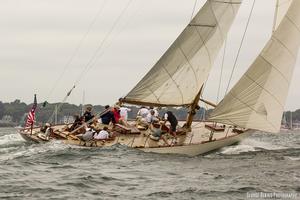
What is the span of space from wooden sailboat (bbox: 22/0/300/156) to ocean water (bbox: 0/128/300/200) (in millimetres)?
885

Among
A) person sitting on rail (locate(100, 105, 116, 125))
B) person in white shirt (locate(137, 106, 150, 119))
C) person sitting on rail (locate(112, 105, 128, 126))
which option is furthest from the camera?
person in white shirt (locate(137, 106, 150, 119))

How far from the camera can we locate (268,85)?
21953 millimetres

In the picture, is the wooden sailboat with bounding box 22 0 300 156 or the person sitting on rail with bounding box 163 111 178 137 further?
the person sitting on rail with bounding box 163 111 178 137

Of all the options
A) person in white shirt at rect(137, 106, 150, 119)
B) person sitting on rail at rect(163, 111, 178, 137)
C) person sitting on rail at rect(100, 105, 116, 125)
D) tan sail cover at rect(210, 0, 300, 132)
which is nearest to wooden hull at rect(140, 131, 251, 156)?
tan sail cover at rect(210, 0, 300, 132)

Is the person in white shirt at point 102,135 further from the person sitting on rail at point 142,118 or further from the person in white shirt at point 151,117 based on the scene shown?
the person in white shirt at point 151,117

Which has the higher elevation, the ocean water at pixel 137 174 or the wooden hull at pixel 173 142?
the wooden hull at pixel 173 142

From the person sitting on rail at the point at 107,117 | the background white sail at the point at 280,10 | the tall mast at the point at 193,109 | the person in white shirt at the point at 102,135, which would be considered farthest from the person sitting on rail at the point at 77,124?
the background white sail at the point at 280,10

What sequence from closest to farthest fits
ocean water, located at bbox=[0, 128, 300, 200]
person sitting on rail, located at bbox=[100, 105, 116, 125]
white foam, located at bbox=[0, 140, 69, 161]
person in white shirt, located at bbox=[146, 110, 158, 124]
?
1. ocean water, located at bbox=[0, 128, 300, 200]
2. white foam, located at bbox=[0, 140, 69, 161]
3. person sitting on rail, located at bbox=[100, 105, 116, 125]
4. person in white shirt, located at bbox=[146, 110, 158, 124]

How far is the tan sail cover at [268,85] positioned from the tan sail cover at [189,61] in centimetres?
207

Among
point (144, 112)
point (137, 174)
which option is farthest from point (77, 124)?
point (137, 174)

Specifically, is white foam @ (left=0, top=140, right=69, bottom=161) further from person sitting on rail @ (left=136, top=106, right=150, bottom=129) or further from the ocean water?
person sitting on rail @ (left=136, top=106, right=150, bottom=129)

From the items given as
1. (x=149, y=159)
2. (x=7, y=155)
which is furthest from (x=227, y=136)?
(x=7, y=155)

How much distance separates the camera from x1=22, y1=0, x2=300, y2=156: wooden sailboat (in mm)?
21969

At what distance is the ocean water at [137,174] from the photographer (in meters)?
13.3
